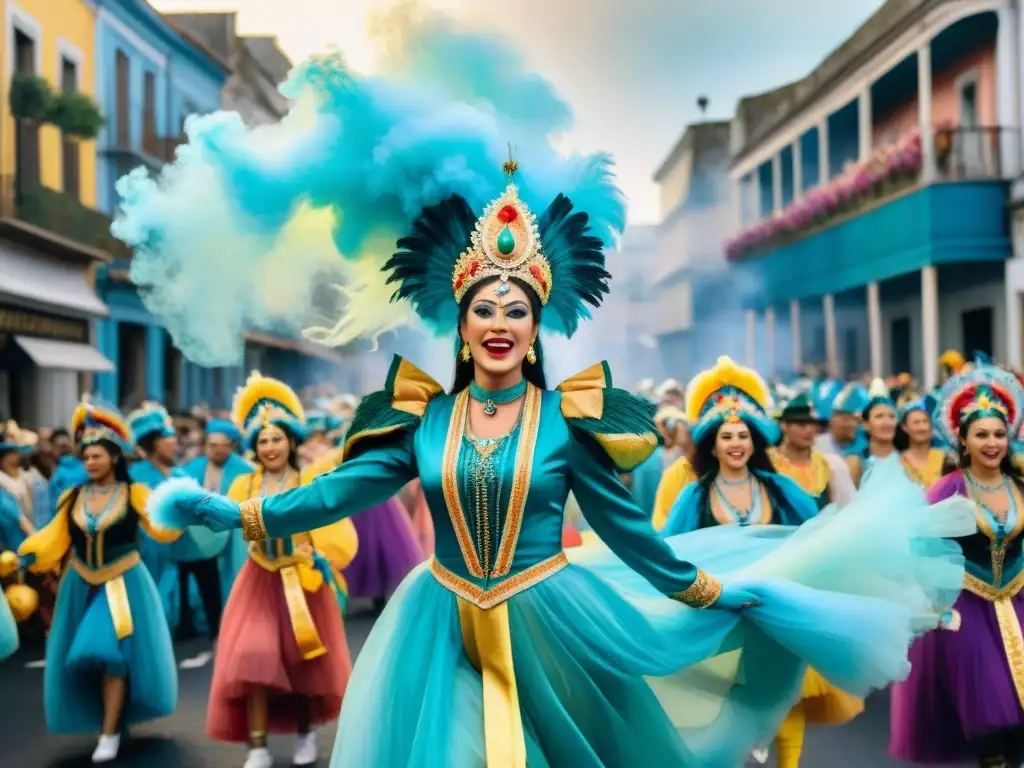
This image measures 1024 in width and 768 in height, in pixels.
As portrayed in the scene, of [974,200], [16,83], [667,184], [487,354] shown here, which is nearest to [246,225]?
[487,354]

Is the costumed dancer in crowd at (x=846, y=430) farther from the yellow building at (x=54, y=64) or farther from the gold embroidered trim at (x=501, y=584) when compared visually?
the yellow building at (x=54, y=64)

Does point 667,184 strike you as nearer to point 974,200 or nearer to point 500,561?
point 974,200

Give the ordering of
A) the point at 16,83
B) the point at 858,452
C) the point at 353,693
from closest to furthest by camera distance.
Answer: the point at 353,693
the point at 858,452
the point at 16,83

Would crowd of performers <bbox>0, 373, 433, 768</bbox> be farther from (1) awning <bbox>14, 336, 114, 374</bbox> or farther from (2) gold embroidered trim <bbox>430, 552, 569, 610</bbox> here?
(1) awning <bbox>14, 336, 114, 374</bbox>

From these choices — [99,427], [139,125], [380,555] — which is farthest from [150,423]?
[139,125]

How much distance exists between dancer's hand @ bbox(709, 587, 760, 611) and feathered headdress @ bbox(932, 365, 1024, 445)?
2470 mm

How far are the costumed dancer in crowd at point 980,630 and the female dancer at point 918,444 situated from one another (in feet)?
8.62

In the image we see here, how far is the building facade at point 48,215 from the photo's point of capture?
19.9 meters

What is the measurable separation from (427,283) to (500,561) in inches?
42.4

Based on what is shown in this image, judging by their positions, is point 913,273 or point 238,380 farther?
point 238,380

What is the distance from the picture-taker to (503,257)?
14.7 ft

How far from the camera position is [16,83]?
19.8 metres

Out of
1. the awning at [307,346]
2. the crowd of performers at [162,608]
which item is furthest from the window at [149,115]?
the crowd of performers at [162,608]

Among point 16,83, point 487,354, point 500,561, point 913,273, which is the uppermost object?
point 16,83
